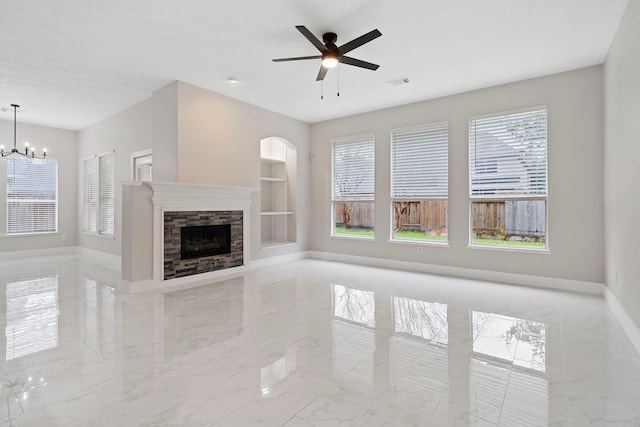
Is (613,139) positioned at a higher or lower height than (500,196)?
higher

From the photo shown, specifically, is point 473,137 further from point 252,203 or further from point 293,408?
point 293,408

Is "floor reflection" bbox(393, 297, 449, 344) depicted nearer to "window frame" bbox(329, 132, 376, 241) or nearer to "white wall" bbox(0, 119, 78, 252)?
"window frame" bbox(329, 132, 376, 241)

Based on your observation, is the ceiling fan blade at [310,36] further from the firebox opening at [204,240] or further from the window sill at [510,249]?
the window sill at [510,249]

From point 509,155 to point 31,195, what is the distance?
10.2 metres

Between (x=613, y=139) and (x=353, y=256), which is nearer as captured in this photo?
(x=613, y=139)

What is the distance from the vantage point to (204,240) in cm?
549

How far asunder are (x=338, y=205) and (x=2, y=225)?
7547 millimetres

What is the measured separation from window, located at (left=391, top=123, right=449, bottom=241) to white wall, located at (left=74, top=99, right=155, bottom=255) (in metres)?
4.71

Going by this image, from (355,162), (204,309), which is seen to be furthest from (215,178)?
(355,162)

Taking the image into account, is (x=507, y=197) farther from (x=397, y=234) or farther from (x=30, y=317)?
(x=30, y=317)

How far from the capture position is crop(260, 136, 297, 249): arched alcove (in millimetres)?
7367

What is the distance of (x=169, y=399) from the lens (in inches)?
79.6

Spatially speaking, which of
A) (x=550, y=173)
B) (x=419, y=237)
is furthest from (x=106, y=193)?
(x=550, y=173)

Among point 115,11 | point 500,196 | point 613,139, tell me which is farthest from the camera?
point 500,196
